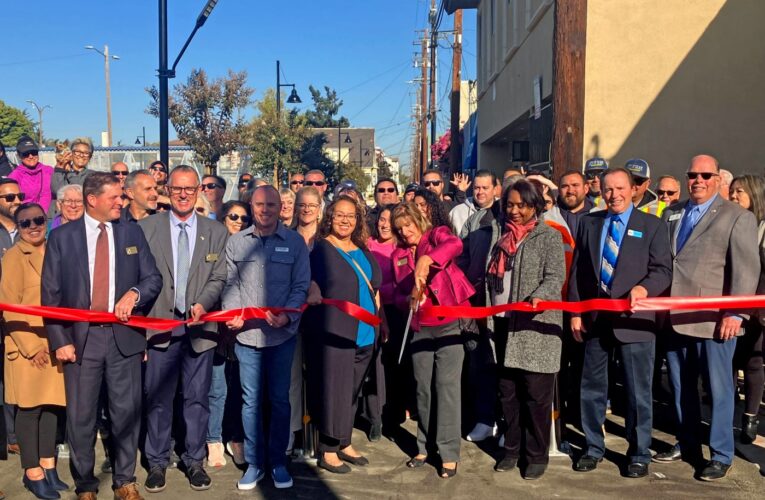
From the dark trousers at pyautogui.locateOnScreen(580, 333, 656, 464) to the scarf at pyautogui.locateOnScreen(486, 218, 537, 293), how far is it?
2.74ft

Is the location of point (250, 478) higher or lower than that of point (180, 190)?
lower

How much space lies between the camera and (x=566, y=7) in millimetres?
7445

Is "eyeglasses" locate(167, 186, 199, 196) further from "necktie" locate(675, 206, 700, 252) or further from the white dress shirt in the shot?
"necktie" locate(675, 206, 700, 252)

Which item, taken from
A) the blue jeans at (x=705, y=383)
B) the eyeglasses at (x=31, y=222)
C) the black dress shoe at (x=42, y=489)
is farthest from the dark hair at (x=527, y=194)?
the black dress shoe at (x=42, y=489)

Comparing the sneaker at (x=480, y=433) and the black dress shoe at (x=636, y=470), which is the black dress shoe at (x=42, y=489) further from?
the black dress shoe at (x=636, y=470)

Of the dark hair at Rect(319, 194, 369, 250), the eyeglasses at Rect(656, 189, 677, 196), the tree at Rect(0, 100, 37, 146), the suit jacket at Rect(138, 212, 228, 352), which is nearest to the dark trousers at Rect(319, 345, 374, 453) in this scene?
the dark hair at Rect(319, 194, 369, 250)

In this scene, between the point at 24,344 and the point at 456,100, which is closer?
the point at 24,344

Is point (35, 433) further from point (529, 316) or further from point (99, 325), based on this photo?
point (529, 316)

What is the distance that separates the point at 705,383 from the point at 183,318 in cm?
400

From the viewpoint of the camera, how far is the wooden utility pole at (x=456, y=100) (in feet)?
77.3

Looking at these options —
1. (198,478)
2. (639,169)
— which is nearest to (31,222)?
(198,478)

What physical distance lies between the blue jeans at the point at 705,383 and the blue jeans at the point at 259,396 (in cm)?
302

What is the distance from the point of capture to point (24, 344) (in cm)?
484

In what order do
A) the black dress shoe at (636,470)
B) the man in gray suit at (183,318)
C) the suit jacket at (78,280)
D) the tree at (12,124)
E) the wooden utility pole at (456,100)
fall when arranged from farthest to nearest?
the tree at (12,124), the wooden utility pole at (456,100), the black dress shoe at (636,470), the man in gray suit at (183,318), the suit jacket at (78,280)
